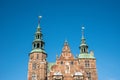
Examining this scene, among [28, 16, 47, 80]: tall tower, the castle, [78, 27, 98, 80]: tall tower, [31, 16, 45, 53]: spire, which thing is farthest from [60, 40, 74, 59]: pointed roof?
[31, 16, 45, 53]: spire

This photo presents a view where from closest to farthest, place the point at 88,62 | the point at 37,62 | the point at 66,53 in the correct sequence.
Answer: the point at 37,62, the point at 66,53, the point at 88,62

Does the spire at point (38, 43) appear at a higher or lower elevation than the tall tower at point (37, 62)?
higher

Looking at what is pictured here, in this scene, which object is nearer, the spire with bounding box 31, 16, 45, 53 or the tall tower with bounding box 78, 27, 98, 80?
the tall tower with bounding box 78, 27, 98, 80

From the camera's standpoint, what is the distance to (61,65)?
7138 centimetres

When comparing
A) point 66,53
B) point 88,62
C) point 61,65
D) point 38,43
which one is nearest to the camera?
point 61,65

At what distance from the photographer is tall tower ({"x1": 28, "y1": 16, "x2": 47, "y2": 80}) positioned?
69.2 metres

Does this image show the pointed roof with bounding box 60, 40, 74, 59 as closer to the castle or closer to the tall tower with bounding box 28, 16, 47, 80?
the castle

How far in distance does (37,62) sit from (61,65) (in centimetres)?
699

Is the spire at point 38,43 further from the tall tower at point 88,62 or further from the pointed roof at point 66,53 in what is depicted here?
the tall tower at point 88,62

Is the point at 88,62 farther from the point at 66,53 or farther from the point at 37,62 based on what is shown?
the point at 37,62

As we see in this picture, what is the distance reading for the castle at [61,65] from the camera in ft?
227

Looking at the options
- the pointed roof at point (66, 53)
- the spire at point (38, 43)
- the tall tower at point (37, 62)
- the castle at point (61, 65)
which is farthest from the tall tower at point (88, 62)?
the spire at point (38, 43)

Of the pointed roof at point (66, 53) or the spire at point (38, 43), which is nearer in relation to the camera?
the pointed roof at point (66, 53)

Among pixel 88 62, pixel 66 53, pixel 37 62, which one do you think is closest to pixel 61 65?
pixel 66 53
